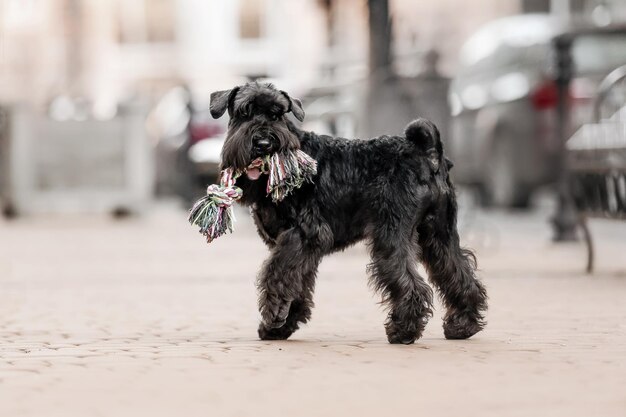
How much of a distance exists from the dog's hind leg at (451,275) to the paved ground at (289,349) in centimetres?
10

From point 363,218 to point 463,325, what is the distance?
2.13ft

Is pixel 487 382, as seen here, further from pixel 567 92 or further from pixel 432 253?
pixel 567 92

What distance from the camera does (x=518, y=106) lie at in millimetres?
17031

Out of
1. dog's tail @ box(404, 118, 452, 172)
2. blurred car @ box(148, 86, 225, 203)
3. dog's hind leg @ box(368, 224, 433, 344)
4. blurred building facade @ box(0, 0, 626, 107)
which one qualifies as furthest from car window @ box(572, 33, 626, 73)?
blurred building facade @ box(0, 0, 626, 107)

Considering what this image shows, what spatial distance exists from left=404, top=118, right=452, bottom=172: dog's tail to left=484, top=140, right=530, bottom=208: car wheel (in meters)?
11.0

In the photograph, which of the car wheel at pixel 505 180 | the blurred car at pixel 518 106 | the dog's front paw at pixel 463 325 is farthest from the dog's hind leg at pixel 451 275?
the car wheel at pixel 505 180

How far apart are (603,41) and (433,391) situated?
12.6 meters

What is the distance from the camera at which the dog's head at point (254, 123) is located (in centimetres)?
607

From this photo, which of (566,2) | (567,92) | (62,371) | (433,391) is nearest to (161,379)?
(62,371)

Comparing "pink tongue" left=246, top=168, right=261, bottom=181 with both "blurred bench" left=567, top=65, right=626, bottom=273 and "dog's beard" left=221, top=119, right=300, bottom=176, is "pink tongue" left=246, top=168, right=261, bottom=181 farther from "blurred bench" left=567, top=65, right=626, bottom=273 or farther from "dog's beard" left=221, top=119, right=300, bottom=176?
"blurred bench" left=567, top=65, right=626, bottom=273

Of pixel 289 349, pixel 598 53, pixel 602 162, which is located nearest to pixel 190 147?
pixel 598 53

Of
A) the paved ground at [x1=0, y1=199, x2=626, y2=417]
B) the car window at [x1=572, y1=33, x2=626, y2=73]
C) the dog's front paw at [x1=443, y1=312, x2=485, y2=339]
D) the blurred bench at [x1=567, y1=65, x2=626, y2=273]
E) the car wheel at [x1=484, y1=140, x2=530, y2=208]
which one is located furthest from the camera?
the car wheel at [x1=484, y1=140, x2=530, y2=208]

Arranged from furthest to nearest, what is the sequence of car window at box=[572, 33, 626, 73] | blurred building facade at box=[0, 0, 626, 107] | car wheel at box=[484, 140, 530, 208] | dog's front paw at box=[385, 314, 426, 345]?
blurred building facade at box=[0, 0, 626, 107]
car wheel at box=[484, 140, 530, 208]
car window at box=[572, 33, 626, 73]
dog's front paw at box=[385, 314, 426, 345]

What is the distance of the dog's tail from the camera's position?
21.1ft
